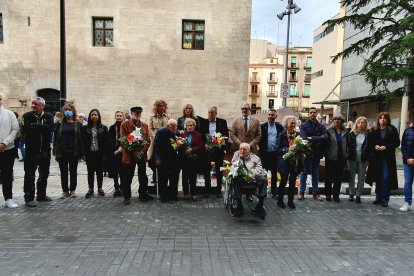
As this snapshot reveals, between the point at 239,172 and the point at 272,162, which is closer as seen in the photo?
the point at 239,172

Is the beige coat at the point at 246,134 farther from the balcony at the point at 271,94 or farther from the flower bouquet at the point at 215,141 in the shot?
the balcony at the point at 271,94

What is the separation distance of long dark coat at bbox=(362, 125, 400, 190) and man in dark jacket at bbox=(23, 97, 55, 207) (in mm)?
6739

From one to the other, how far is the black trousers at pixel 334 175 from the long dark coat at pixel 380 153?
0.53 m

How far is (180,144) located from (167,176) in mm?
849

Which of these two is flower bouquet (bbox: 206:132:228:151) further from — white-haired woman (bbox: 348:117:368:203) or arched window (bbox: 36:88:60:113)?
arched window (bbox: 36:88:60:113)

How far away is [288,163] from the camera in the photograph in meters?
6.95

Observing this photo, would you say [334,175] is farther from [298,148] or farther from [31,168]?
[31,168]

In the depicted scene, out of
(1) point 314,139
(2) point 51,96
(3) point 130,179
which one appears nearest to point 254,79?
(2) point 51,96

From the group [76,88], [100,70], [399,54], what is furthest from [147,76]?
[399,54]

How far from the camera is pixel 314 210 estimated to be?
266 inches

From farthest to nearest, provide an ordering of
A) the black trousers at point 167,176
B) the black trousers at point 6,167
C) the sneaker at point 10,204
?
the black trousers at point 167,176, the sneaker at point 10,204, the black trousers at point 6,167

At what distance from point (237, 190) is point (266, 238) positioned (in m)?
1.09

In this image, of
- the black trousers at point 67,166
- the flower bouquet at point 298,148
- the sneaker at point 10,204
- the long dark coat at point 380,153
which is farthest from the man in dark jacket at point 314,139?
the sneaker at point 10,204

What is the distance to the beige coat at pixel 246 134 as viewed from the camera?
7.44 metres
